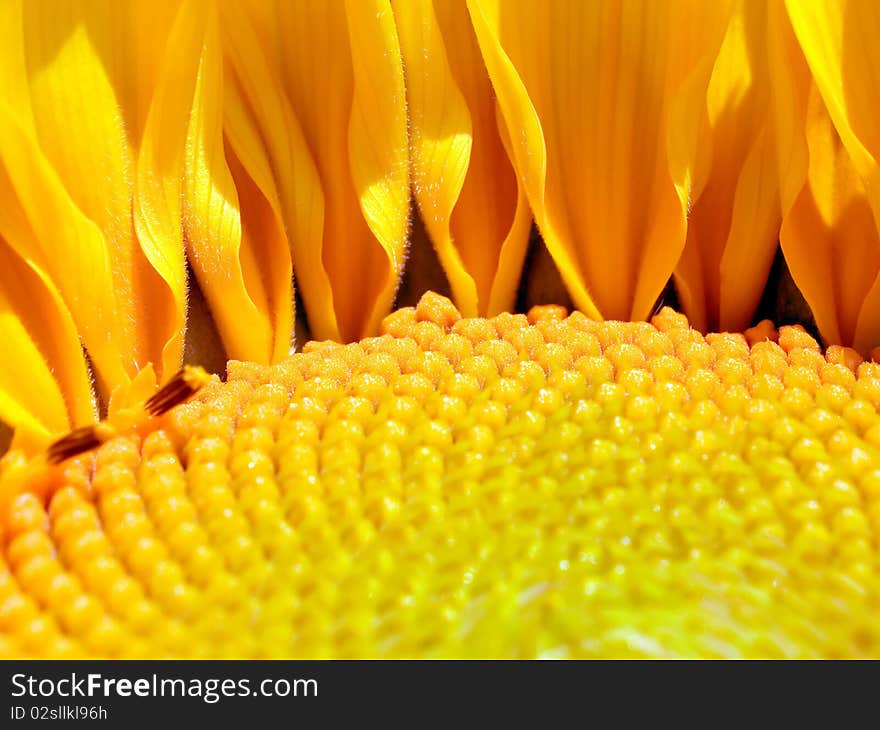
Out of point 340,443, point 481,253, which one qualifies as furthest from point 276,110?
point 340,443

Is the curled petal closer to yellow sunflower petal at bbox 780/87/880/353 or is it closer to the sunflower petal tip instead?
the sunflower petal tip

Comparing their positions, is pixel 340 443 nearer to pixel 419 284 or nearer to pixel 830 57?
pixel 419 284

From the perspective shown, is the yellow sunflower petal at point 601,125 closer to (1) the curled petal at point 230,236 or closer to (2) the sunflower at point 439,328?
(2) the sunflower at point 439,328

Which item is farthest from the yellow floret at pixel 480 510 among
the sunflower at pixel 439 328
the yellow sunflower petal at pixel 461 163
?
the yellow sunflower petal at pixel 461 163

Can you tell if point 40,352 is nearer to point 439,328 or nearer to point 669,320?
point 439,328

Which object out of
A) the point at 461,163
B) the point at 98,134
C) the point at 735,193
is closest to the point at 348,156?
the point at 461,163

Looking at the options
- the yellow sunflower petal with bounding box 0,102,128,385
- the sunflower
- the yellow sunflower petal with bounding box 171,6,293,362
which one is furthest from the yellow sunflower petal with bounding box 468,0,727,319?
the yellow sunflower petal with bounding box 0,102,128,385

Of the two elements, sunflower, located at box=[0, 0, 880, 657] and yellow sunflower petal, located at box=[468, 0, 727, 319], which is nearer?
sunflower, located at box=[0, 0, 880, 657]
